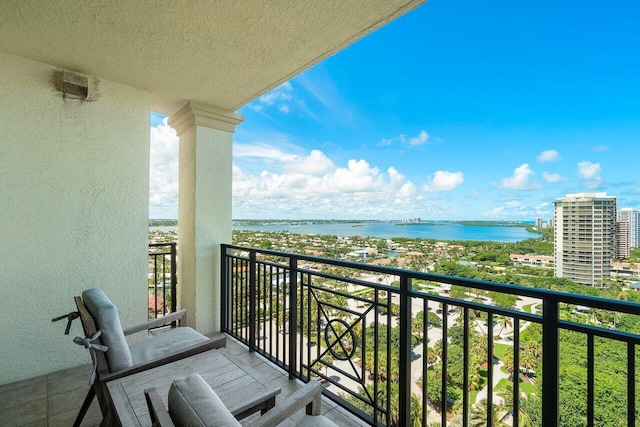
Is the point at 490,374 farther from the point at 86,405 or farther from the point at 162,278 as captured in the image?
the point at 162,278

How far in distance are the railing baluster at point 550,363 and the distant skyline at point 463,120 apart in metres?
7.80

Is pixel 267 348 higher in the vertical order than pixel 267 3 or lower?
lower

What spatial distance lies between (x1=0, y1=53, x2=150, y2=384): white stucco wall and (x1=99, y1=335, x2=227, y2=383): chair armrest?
1589 mm

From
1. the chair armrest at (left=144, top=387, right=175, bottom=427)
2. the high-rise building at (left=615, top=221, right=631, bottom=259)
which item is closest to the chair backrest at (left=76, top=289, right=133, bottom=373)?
the chair armrest at (left=144, top=387, right=175, bottom=427)

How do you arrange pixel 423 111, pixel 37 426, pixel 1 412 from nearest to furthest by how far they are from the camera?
pixel 37 426 < pixel 1 412 < pixel 423 111

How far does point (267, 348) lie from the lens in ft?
9.20

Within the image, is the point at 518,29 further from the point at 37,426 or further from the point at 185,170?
the point at 37,426

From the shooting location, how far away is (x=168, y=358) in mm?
1681

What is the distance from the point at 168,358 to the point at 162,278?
2200 millimetres

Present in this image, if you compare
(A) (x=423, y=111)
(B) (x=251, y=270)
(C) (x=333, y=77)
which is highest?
(A) (x=423, y=111)

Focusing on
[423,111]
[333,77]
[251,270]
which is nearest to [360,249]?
[251,270]

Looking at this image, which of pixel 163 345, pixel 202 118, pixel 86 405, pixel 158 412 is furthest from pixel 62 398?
pixel 202 118

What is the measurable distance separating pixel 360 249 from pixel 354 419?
16.2ft

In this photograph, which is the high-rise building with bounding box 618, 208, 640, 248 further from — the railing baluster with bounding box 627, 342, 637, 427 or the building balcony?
the railing baluster with bounding box 627, 342, 637, 427
